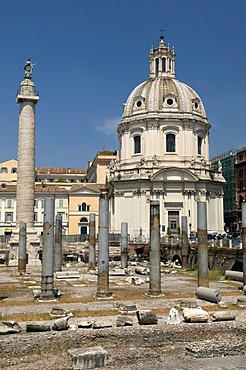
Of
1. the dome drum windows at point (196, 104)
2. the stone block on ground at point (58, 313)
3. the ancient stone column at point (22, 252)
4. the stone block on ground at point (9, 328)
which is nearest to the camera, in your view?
the stone block on ground at point (9, 328)

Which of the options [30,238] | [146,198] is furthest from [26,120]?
[146,198]

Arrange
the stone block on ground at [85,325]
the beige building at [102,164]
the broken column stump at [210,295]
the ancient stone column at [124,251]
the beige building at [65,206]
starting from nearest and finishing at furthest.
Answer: the stone block on ground at [85,325] < the broken column stump at [210,295] < the ancient stone column at [124,251] < the beige building at [65,206] < the beige building at [102,164]

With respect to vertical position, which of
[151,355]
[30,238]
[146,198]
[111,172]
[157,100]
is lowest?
[151,355]

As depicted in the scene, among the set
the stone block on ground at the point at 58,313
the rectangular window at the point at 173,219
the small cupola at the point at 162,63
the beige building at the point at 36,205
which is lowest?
the stone block on ground at the point at 58,313

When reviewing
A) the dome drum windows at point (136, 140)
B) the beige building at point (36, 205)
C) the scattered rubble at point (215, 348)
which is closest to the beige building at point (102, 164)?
the beige building at point (36, 205)

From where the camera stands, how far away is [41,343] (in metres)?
12.1

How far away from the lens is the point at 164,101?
62750 mm

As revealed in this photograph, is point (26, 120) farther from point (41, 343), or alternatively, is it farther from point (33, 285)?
point (41, 343)

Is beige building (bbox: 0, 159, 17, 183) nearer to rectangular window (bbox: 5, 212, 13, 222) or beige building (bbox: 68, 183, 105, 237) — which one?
rectangular window (bbox: 5, 212, 13, 222)

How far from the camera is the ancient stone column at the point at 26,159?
132 ft

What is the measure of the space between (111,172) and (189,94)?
15.5 m

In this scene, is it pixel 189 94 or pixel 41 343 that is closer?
pixel 41 343

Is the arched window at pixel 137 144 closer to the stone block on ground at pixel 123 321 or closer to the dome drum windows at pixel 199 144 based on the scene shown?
the dome drum windows at pixel 199 144

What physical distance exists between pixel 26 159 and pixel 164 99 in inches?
1105
